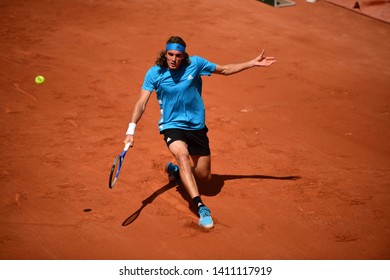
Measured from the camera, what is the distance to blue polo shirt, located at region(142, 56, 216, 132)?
6379mm

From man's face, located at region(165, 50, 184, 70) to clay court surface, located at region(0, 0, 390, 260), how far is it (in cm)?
180

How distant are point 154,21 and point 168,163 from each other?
8.34 metres

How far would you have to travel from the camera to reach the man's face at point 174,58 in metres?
6.16

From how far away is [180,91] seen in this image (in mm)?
6387

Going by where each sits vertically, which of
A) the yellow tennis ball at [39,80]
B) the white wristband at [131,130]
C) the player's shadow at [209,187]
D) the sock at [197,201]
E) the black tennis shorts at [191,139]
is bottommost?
the player's shadow at [209,187]

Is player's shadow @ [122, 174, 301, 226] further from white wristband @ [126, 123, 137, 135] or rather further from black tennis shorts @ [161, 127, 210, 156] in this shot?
white wristband @ [126, 123, 137, 135]

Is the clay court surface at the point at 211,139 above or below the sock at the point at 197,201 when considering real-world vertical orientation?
below

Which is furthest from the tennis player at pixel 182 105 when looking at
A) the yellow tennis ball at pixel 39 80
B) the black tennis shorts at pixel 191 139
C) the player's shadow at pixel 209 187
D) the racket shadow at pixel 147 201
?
the yellow tennis ball at pixel 39 80

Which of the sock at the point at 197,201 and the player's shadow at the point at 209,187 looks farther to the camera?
the player's shadow at the point at 209,187

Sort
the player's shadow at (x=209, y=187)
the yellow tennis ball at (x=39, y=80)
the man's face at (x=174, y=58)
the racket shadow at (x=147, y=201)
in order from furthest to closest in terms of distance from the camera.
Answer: the yellow tennis ball at (x=39, y=80), the player's shadow at (x=209, y=187), the racket shadow at (x=147, y=201), the man's face at (x=174, y=58)

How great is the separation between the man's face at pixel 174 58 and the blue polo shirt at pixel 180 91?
0.14 m

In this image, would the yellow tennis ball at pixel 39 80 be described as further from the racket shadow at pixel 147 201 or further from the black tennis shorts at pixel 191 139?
the black tennis shorts at pixel 191 139

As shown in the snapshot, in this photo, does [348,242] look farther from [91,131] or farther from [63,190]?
[91,131]

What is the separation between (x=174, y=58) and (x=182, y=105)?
2.06ft
